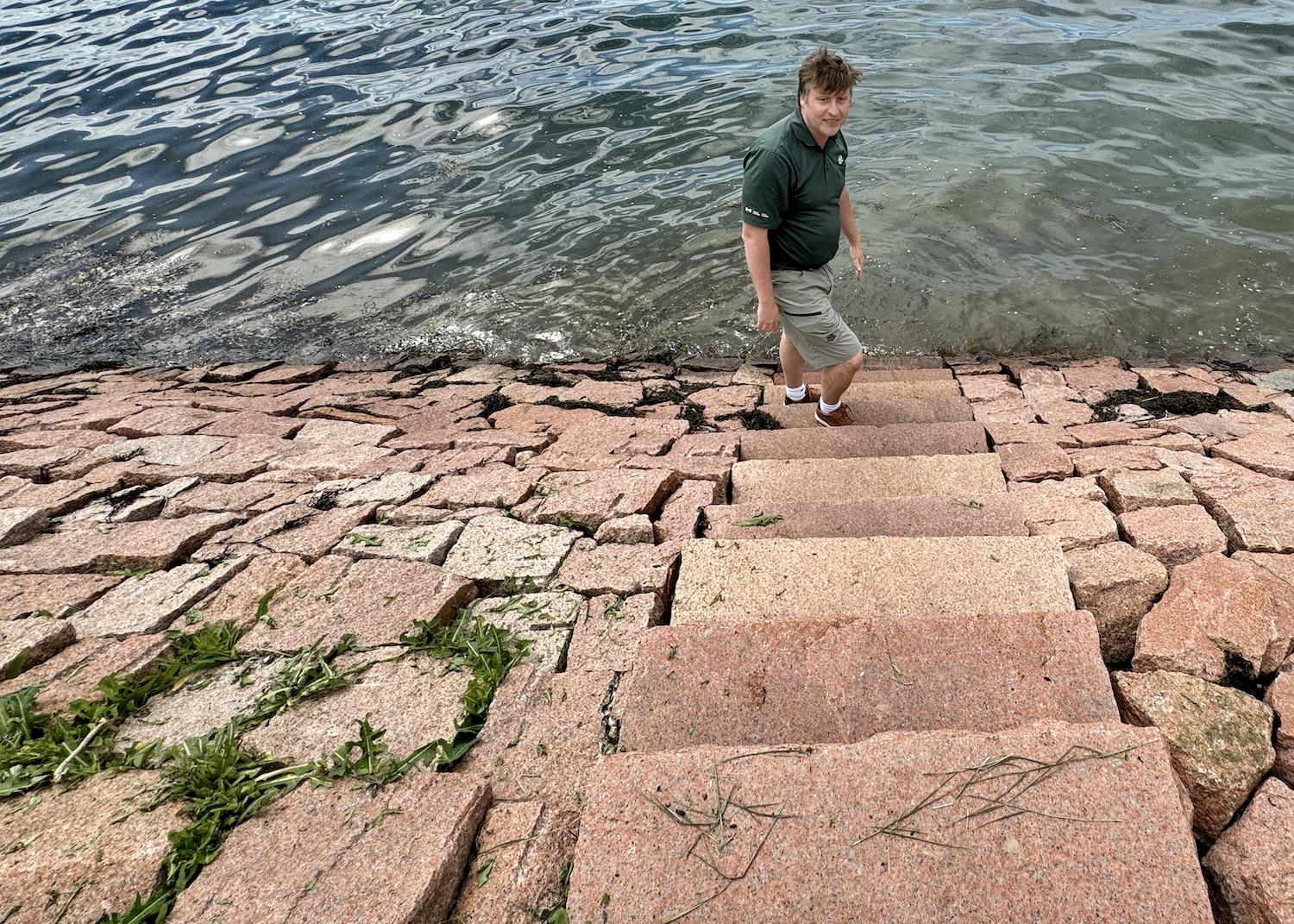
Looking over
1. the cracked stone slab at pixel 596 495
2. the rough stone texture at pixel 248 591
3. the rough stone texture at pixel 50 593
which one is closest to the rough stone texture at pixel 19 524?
the rough stone texture at pixel 50 593

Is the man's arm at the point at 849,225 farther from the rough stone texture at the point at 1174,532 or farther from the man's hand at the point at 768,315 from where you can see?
the rough stone texture at the point at 1174,532

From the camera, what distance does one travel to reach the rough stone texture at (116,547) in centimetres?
301

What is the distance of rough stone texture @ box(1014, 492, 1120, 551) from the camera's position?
261cm

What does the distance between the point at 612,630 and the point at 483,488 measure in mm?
1210

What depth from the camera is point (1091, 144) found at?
8703 mm

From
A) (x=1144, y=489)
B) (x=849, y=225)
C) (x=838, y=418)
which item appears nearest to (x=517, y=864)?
(x=1144, y=489)

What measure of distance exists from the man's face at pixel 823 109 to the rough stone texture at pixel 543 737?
2.75 m

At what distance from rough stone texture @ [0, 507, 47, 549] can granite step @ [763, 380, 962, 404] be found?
379 centimetres

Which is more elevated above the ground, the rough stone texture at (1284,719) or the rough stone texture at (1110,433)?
the rough stone texture at (1284,719)

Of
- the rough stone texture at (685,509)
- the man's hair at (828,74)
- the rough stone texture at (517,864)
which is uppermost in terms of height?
the man's hair at (828,74)

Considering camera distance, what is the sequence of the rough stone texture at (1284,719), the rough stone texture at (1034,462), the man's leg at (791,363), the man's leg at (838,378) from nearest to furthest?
the rough stone texture at (1284,719)
the rough stone texture at (1034,462)
the man's leg at (838,378)
the man's leg at (791,363)

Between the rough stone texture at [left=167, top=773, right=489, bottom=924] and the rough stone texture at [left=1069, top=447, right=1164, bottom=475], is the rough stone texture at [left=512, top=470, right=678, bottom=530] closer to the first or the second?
the rough stone texture at [left=167, top=773, right=489, bottom=924]

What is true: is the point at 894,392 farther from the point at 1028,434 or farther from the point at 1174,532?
the point at 1174,532

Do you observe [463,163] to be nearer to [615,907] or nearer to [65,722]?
[65,722]
